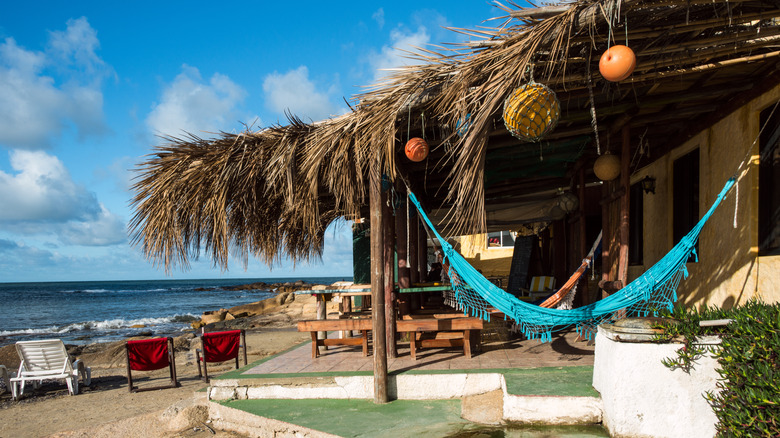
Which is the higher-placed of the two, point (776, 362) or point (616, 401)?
point (776, 362)

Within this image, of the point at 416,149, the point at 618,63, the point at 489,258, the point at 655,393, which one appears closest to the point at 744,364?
the point at 655,393

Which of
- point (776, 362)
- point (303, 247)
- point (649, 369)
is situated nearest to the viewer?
point (776, 362)

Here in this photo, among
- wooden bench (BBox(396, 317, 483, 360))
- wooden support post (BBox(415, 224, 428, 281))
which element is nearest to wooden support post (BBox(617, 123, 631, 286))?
wooden bench (BBox(396, 317, 483, 360))

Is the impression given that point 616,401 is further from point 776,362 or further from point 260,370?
point 260,370

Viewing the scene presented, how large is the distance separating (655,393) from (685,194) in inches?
101

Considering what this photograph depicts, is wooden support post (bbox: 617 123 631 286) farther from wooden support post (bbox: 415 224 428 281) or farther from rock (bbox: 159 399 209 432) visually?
rock (bbox: 159 399 209 432)

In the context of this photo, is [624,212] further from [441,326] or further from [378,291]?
[378,291]

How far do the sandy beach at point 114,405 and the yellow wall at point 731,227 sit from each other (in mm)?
3725

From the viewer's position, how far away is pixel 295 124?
12.9 feet

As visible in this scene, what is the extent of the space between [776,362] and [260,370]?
11.1ft

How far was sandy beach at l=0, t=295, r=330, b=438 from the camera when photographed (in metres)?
3.82

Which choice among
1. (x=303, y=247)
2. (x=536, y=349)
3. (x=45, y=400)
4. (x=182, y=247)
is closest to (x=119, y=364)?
(x=45, y=400)

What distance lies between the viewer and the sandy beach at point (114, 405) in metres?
3.82

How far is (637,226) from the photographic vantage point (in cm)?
560
